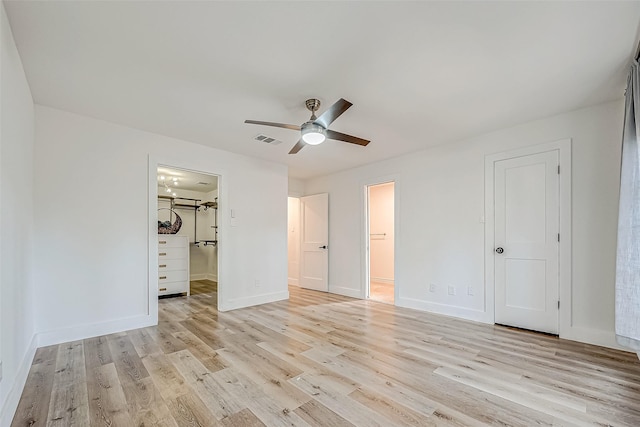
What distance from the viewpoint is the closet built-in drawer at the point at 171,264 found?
5.50m

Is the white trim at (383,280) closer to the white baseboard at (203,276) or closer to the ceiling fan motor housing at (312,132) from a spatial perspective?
the white baseboard at (203,276)

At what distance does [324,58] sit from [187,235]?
5.60 m

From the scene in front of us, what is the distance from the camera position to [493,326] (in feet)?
11.8

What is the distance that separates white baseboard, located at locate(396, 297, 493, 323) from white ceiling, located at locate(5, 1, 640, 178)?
249cm

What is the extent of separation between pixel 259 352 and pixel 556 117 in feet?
13.5

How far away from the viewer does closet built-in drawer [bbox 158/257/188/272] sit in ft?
18.0

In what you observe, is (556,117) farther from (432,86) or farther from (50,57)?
(50,57)

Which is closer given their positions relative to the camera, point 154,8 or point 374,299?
point 154,8

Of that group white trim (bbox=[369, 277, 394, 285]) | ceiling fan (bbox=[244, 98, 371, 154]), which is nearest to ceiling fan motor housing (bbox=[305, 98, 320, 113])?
ceiling fan (bbox=[244, 98, 371, 154])

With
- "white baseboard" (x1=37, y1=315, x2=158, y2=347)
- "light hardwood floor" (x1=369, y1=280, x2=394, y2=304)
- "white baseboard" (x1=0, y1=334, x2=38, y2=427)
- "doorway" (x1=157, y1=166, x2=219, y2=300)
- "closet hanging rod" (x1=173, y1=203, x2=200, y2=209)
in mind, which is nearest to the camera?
"white baseboard" (x1=0, y1=334, x2=38, y2=427)

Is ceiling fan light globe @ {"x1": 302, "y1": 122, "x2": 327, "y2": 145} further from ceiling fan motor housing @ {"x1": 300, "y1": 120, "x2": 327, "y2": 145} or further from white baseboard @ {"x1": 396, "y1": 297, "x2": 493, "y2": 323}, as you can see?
white baseboard @ {"x1": 396, "y1": 297, "x2": 493, "y2": 323}

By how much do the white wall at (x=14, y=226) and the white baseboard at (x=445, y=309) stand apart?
4.32m

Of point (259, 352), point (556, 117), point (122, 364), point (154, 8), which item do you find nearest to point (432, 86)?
point (556, 117)

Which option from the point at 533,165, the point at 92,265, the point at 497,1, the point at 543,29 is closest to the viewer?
the point at 497,1
